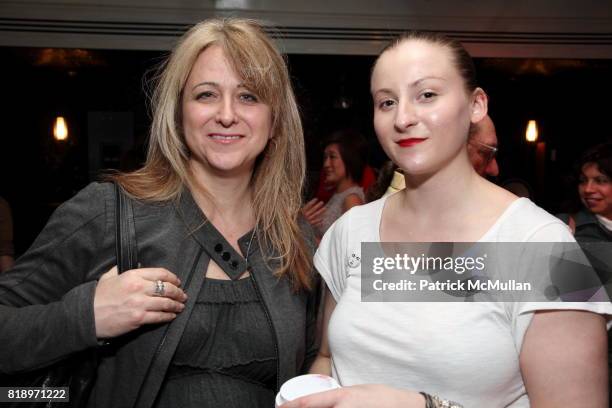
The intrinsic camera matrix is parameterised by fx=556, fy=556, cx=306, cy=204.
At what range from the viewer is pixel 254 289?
1.60 metres

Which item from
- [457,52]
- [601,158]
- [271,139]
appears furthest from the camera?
[601,158]

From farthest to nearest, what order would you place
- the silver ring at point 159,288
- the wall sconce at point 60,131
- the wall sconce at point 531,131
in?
1. the wall sconce at point 531,131
2. the wall sconce at point 60,131
3. the silver ring at point 159,288

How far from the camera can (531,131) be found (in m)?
7.34

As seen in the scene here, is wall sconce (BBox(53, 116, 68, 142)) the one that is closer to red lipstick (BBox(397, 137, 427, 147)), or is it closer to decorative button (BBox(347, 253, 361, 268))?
decorative button (BBox(347, 253, 361, 268))

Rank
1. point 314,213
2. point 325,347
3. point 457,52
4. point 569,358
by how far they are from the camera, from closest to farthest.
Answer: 1. point 569,358
2. point 457,52
3. point 325,347
4. point 314,213

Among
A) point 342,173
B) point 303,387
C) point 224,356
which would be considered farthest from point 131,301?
point 342,173

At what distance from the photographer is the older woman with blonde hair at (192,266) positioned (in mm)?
1392

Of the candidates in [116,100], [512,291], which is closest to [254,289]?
[512,291]

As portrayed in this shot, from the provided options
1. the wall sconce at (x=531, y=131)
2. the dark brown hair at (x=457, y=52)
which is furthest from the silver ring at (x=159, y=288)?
the wall sconce at (x=531, y=131)

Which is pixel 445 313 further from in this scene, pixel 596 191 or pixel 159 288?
pixel 596 191

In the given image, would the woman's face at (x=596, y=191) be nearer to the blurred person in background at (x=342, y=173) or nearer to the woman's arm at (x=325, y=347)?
the blurred person in background at (x=342, y=173)

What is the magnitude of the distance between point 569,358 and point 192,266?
37.5 inches

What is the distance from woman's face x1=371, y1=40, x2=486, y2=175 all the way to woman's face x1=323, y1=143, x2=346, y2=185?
3090 mm

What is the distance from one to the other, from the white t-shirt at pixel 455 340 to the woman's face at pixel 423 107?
8.2 inches
